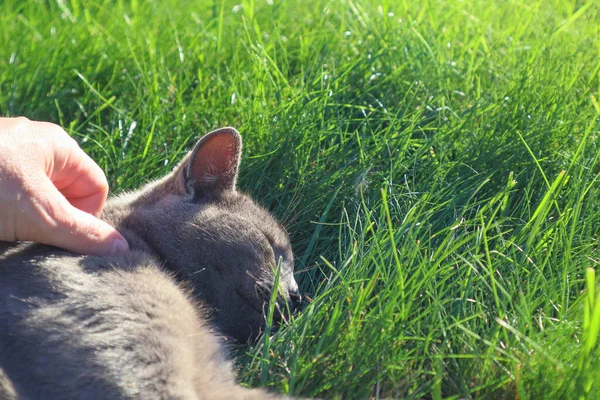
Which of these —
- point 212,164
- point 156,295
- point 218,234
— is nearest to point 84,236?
point 156,295

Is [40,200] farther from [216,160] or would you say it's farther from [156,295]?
[216,160]

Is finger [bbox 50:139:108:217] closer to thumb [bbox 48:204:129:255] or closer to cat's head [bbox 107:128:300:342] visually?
cat's head [bbox 107:128:300:342]

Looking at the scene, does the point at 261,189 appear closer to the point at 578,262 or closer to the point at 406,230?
the point at 406,230

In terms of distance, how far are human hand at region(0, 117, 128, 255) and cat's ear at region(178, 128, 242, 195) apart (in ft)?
1.22

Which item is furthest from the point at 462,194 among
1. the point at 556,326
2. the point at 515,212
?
the point at 556,326

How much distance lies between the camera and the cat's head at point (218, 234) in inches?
98.4

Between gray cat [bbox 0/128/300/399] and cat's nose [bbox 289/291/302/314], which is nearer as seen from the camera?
gray cat [bbox 0/128/300/399]

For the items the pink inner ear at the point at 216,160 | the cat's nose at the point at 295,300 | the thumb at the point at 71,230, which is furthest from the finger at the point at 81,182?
the cat's nose at the point at 295,300

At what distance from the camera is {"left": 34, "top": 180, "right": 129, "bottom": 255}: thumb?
7.39 ft

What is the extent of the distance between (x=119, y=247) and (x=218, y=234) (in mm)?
356

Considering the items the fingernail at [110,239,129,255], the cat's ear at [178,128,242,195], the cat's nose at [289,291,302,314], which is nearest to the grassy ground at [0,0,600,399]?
the cat's nose at [289,291,302,314]

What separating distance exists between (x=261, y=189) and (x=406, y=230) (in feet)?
2.53

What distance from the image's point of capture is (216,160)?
8.86 ft

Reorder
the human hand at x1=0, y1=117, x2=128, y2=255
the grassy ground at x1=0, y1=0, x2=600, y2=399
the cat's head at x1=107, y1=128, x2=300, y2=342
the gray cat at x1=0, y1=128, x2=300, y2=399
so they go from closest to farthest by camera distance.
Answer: the gray cat at x1=0, y1=128, x2=300, y2=399 → the grassy ground at x1=0, y1=0, x2=600, y2=399 → the human hand at x1=0, y1=117, x2=128, y2=255 → the cat's head at x1=107, y1=128, x2=300, y2=342
